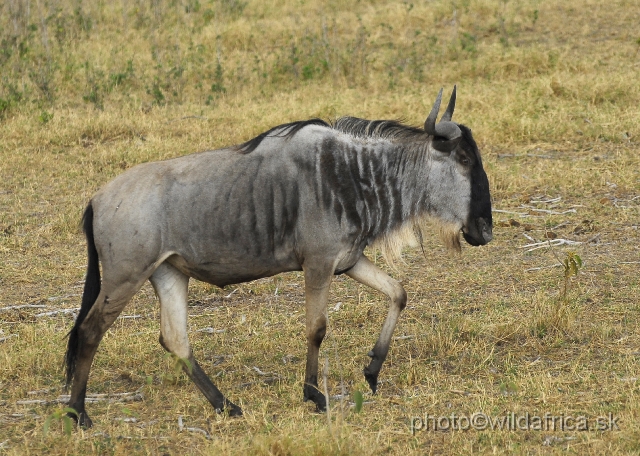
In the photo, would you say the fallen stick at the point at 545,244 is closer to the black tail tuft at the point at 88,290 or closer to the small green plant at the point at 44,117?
the black tail tuft at the point at 88,290

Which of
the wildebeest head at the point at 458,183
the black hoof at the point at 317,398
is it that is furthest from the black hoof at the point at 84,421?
the wildebeest head at the point at 458,183

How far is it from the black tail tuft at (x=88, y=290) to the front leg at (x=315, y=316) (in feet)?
3.64

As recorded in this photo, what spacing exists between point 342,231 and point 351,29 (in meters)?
9.20

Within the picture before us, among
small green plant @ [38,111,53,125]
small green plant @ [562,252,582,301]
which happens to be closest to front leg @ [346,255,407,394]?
small green plant @ [562,252,582,301]

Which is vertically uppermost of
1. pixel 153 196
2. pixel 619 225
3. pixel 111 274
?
pixel 153 196

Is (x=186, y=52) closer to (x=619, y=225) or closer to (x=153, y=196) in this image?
(x=619, y=225)

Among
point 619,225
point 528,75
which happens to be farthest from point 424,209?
point 528,75

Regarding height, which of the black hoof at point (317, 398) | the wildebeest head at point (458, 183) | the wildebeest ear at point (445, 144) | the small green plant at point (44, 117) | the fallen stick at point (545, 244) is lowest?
the fallen stick at point (545, 244)

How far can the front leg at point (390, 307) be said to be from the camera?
5.32 metres

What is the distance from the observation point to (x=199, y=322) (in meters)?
6.43

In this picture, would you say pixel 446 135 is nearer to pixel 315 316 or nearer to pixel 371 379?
pixel 315 316

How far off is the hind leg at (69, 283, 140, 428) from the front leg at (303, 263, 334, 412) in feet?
2.94

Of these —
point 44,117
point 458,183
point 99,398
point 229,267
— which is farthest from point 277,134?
point 44,117

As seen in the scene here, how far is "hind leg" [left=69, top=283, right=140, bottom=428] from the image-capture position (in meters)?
4.93
